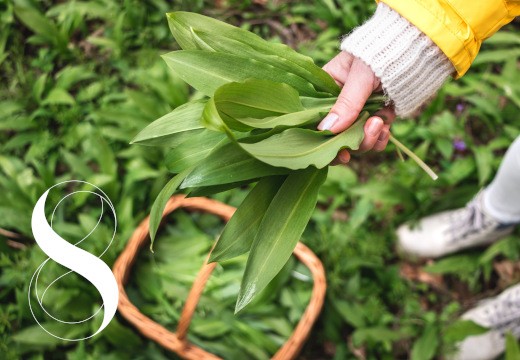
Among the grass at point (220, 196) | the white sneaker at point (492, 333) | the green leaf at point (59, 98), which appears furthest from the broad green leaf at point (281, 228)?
the green leaf at point (59, 98)

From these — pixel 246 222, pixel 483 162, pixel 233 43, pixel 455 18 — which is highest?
pixel 455 18

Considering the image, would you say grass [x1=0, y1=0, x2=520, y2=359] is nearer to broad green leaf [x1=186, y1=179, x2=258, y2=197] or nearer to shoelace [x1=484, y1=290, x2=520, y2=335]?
shoelace [x1=484, y1=290, x2=520, y2=335]

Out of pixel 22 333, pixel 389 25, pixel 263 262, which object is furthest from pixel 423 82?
pixel 22 333

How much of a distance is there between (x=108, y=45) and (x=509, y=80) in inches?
57.0

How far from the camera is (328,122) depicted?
3.16ft

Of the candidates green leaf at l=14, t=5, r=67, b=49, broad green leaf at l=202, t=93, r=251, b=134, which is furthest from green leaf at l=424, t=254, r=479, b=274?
green leaf at l=14, t=5, r=67, b=49

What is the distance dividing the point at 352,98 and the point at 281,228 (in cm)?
28

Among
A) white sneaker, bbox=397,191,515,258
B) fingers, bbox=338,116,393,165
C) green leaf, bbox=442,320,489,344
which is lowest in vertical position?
green leaf, bbox=442,320,489,344

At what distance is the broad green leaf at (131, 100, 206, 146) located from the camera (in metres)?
0.99

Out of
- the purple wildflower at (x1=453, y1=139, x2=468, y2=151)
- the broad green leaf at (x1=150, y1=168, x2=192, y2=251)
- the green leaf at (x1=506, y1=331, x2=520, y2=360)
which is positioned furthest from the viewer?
the purple wildflower at (x1=453, y1=139, x2=468, y2=151)

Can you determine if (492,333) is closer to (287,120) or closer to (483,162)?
(483,162)

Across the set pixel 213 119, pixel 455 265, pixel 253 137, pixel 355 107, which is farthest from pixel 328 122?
pixel 455 265

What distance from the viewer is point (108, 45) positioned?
6.34 ft

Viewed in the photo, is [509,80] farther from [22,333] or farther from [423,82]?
[22,333]
